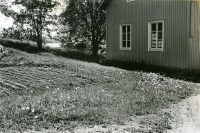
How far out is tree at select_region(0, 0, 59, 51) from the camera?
22.3 m

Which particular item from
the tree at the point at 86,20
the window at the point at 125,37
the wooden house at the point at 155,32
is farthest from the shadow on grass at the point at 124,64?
the tree at the point at 86,20

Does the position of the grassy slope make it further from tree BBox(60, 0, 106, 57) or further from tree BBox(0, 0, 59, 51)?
tree BBox(60, 0, 106, 57)

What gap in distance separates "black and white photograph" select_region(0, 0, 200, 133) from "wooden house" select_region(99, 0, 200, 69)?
0.05 metres

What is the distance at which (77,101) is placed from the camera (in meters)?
6.20

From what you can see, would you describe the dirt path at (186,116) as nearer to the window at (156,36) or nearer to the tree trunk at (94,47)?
→ the window at (156,36)

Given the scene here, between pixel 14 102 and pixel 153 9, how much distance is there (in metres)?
10.9

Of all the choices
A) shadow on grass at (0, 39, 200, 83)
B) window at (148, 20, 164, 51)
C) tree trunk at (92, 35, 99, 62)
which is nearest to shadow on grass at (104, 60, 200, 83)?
shadow on grass at (0, 39, 200, 83)

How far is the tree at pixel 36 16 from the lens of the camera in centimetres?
2231

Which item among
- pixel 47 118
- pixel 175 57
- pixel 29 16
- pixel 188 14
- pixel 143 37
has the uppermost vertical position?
pixel 29 16

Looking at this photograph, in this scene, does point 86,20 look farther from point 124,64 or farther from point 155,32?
point 155,32

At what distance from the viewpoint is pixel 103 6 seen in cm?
1859

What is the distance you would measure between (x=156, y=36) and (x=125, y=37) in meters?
2.85

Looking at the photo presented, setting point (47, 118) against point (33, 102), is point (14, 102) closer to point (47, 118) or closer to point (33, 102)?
point (33, 102)

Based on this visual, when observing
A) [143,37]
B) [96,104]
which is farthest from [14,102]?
[143,37]
